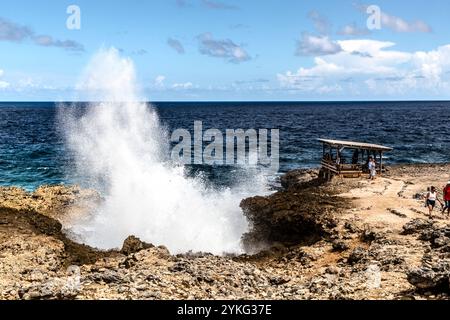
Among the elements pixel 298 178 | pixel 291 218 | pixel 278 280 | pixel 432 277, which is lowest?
pixel 278 280

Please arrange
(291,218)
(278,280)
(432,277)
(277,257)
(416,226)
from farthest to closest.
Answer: (291,218)
(277,257)
(416,226)
(278,280)
(432,277)

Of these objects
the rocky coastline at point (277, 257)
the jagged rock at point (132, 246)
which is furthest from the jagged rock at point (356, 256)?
the jagged rock at point (132, 246)

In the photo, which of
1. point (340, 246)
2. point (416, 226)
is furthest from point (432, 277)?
point (416, 226)

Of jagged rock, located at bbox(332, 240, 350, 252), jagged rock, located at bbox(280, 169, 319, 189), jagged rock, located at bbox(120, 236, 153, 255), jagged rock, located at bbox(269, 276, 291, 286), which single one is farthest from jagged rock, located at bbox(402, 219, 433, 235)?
jagged rock, located at bbox(280, 169, 319, 189)

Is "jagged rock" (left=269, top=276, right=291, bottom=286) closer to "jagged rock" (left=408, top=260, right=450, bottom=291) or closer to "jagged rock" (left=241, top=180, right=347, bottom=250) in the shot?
"jagged rock" (left=408, top=260, right=450, bottom=291)

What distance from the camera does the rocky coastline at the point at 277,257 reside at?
555 inches

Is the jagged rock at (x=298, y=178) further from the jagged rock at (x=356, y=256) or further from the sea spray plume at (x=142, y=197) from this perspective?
the jagged rock at (x=356, y=256)

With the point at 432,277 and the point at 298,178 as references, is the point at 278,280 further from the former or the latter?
the point at 298,178

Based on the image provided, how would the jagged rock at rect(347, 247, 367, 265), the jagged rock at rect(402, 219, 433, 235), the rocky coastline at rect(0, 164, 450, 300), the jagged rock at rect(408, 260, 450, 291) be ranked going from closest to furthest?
the jagged rock at rect(408, 260, 450, 291), the rocky coastline at rect(0, 164, 450, 300), the jagged rock at rect(347, 247, 367, 265), the jagged rock at rect(402, 219, 433, 235)

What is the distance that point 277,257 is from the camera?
21734 mm

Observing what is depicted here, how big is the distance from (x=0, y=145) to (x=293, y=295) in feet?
209

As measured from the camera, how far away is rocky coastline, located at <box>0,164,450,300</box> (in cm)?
1411
